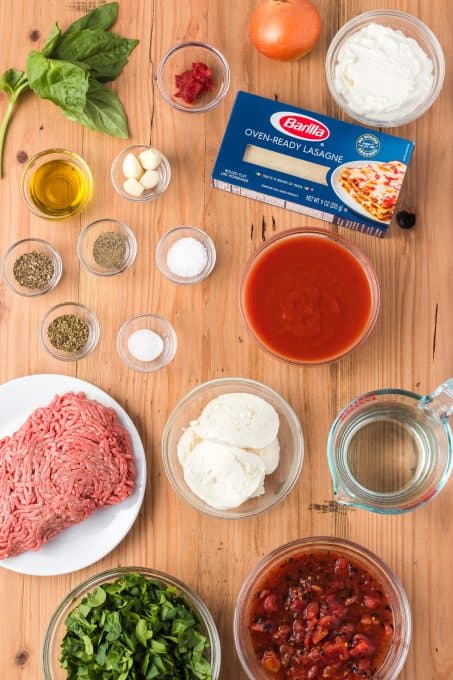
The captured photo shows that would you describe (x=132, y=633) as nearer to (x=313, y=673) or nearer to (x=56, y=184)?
(x=313, y=673)

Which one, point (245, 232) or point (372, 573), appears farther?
point (245, 232)

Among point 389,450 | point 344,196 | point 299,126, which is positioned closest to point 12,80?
point 299,126

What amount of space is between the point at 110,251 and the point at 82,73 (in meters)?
0.45

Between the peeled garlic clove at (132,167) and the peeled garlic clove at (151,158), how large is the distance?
19 mm

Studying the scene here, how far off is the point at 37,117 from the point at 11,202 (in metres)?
0.24

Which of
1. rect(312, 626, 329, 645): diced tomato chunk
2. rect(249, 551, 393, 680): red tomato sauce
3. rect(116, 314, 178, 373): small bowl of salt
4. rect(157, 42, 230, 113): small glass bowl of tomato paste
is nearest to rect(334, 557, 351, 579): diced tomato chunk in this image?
rect(249, 551, 393, 680): red tomato sauce

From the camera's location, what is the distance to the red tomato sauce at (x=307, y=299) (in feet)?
6.75

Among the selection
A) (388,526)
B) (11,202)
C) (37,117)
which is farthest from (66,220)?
(388,526)

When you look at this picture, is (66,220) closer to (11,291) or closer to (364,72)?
(11,291)

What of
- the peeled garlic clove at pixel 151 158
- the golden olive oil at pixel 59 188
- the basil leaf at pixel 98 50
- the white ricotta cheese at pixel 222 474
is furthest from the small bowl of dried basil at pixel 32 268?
the white ricotta cheese at pixel 222 474

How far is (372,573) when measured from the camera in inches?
79.7

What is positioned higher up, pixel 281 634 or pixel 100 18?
pixel 100 18

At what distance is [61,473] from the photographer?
2.06 m

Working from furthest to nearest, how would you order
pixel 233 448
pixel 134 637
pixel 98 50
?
pixel 98 50 < pixel 233 448 < pixel 134 637
